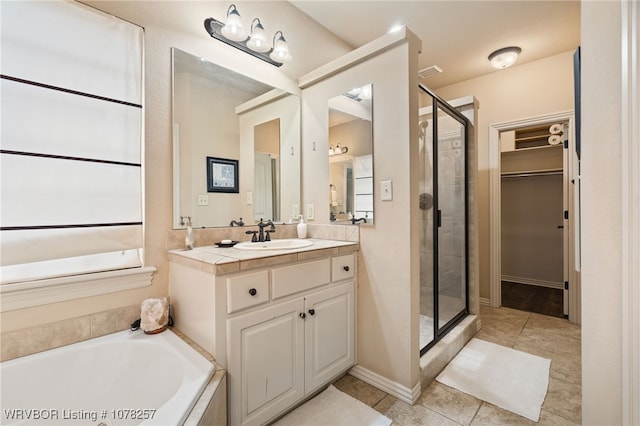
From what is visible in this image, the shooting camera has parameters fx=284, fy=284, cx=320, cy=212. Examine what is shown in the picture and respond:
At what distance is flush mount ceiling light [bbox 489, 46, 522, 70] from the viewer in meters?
2.87

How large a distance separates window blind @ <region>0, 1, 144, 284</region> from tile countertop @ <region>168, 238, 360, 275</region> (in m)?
0.30

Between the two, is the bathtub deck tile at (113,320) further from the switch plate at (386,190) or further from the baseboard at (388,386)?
the switch plate at (386,190)

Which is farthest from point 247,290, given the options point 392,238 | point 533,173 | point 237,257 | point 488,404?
point 533,173

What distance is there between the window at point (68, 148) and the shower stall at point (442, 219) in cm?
188

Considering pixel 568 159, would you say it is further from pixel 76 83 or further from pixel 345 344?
pixel 76 83

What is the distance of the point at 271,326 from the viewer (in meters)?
1.43

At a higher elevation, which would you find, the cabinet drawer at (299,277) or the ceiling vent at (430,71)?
the ceiling vent at (430,71)

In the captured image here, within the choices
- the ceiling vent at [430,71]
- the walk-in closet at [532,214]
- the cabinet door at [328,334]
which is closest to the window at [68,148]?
the cabinet door at [328,334]

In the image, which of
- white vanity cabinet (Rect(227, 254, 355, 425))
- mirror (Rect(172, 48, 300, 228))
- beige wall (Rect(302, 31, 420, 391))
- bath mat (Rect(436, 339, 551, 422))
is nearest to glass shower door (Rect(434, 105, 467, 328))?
bath mat (Rect(436, 339, 551, 422))

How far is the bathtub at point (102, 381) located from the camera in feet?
3.62

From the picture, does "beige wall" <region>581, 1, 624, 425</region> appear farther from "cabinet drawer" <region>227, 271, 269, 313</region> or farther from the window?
the window

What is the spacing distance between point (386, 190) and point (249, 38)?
1.37m

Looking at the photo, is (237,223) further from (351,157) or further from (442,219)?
(442,219)

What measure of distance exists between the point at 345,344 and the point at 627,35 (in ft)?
6.20
